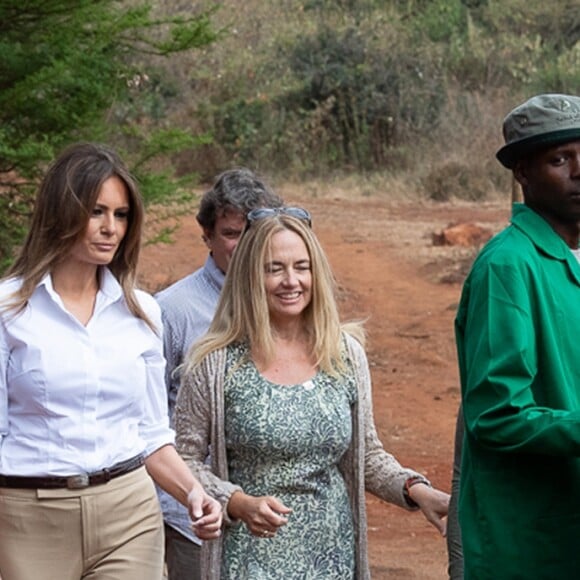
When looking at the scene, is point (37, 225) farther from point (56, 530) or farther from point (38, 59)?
point (38, 59)

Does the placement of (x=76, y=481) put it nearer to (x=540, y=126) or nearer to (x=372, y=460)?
(x=372, y=460)

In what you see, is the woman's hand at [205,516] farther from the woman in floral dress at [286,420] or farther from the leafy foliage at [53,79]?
the leafy foliage at [53,79]

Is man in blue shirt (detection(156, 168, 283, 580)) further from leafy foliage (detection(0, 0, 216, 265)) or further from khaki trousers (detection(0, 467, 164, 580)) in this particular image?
leafy foliage (detection(0, 0, 216, 265))

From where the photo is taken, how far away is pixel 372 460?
4.69m

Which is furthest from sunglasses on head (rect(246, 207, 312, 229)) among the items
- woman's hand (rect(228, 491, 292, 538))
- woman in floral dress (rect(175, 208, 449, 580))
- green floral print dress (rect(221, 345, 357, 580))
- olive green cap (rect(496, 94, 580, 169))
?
olive green cap (rect(496, 94, 580, 169))

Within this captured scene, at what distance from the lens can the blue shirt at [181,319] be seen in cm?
532

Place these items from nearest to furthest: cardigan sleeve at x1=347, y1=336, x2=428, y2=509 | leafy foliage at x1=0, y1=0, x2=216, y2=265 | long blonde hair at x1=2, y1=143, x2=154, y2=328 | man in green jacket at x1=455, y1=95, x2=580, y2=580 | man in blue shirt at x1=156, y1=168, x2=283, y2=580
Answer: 1. man in green jacket at x1=455, y1=95, x2=580, y2=580
2. long blonde hair at x1=2, y1=143, x2=154, y2=328
3. cardigan sleeve at x1=347, y1=336, x2=428, y2=509
4. man in blue shirt at x1=156, y1=168, x2=283, y2=580
5. leafy foliage at x1=0, y1=0, x2=216, y2=265

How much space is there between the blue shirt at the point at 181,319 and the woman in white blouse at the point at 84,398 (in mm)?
797

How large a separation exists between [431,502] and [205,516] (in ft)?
2.30

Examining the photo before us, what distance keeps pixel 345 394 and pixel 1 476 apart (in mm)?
1038

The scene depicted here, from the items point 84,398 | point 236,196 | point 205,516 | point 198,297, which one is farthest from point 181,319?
point 205,516

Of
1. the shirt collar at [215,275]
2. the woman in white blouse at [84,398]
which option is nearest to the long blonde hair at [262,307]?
the woman in white blouse at [84,398]

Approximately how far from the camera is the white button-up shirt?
4172 millimetres

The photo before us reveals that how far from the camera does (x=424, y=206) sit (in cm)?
2372
